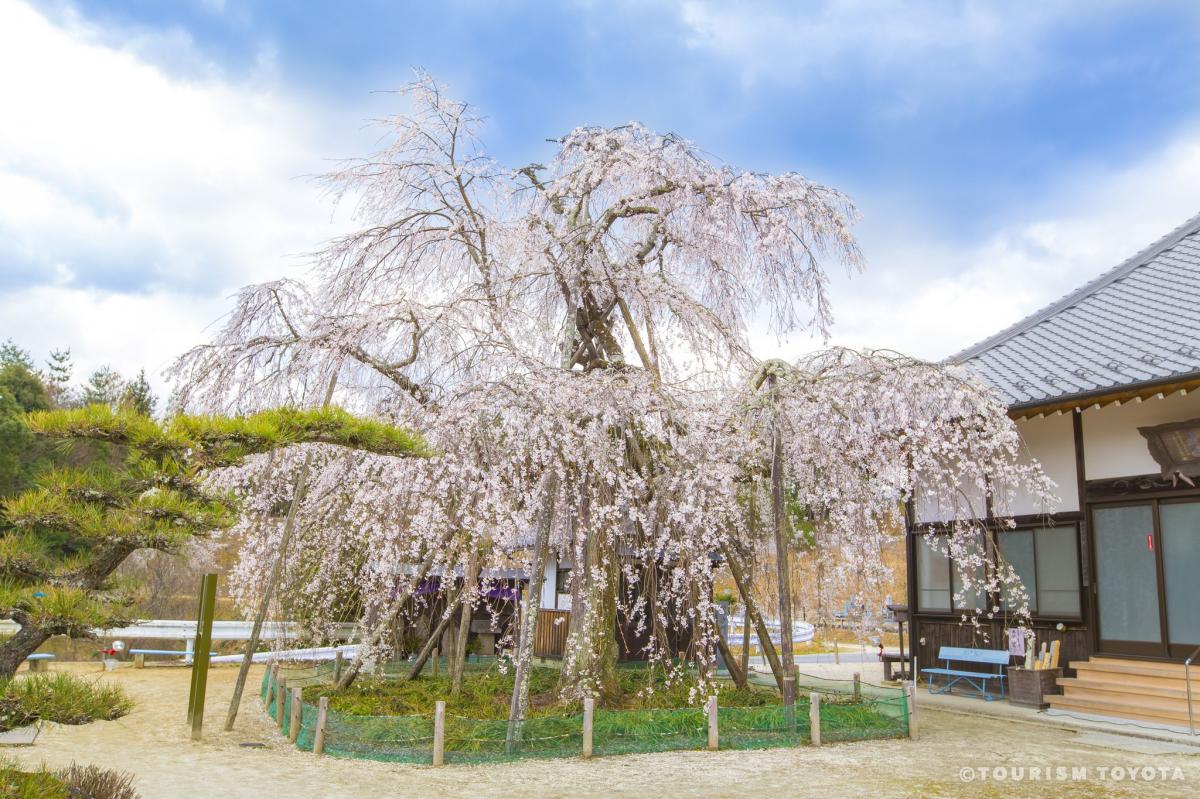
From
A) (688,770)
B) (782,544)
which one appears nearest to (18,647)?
(688,770)

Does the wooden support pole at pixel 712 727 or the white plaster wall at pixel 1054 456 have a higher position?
the white plaster wall at pixel 1054 456

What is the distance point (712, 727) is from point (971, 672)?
5834 millimetres

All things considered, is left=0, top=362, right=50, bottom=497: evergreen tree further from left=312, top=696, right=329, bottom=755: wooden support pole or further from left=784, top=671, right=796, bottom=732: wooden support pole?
left=784, top=671, right=796, bottom=732: wooden support pole

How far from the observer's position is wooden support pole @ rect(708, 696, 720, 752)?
7.73 m

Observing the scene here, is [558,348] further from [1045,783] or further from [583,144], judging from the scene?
[1045,783]

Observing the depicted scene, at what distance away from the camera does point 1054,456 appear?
1084 cm

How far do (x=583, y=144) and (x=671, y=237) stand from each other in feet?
5.26

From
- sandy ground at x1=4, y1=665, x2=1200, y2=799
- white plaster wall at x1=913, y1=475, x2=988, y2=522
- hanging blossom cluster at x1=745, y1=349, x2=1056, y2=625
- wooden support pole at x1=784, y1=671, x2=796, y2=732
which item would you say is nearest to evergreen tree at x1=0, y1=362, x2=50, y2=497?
sandy ground at x1=4, y1=665, x2=1200, y2=799

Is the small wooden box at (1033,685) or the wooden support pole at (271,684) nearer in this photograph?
the small wooden box at (1033,685)

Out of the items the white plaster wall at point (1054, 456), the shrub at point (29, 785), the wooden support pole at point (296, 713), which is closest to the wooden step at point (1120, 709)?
the white plaster wall at point (1054, 456)

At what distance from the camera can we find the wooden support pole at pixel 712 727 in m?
7.73

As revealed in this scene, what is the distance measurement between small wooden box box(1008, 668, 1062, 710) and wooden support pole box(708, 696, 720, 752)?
4871 millimetres

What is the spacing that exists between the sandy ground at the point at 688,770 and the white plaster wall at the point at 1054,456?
9.94ft

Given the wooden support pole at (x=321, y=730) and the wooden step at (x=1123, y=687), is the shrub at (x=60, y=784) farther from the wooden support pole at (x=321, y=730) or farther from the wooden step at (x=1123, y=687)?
the wooden step at (x=1123, y=687)
